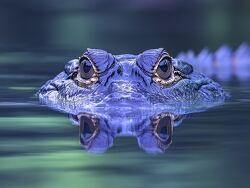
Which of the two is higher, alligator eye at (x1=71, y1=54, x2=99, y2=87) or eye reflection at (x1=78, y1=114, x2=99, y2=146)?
alligator eye at (x1=71, y1=54, x2=99, y2=87)

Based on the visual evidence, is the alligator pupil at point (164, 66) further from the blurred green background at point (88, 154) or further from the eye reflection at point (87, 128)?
the eye reflection at point (87, 128)

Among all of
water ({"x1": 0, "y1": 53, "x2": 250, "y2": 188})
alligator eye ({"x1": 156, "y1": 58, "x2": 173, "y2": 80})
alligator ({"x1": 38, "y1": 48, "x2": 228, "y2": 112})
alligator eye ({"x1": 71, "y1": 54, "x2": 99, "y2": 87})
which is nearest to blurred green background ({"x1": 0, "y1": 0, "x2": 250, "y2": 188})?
water ({"x1": 0, "y1": 53, "x2": 250, "y2": 188})

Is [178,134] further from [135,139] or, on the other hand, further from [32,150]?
[32,150]

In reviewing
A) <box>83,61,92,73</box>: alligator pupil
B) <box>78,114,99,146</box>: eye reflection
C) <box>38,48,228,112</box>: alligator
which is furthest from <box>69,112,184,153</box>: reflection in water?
<box>83,61,92,73</box>: alligator pupil

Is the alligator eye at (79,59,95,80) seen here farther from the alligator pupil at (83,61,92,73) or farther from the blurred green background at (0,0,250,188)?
the blurred green background at (0,0,250,188)

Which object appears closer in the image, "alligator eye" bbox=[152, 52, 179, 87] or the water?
the water

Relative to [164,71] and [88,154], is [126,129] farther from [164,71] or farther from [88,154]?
[164,71]

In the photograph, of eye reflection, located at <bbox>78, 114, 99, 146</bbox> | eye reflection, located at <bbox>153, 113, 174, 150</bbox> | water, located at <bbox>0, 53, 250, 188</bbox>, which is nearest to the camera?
water, located at <bbox>0, 53, 250, 188</bbox>

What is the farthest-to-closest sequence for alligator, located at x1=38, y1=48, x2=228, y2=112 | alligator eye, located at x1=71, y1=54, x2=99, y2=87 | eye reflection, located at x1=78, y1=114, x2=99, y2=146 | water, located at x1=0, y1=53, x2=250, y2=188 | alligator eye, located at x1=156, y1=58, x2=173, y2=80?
alligator eye, located at x1=156, y1=58, x2=173, y2=80 < alligator eye, located at x1=71, y1=54, x2=99, y2=87 < alligator, located at x1=38, y1=48, x2=228, y2=112 < eye reflection, located at x1=78, y1=114, x2=99, y2=146 < water, located at x1=0, y1=53, x2=250, y2=188
